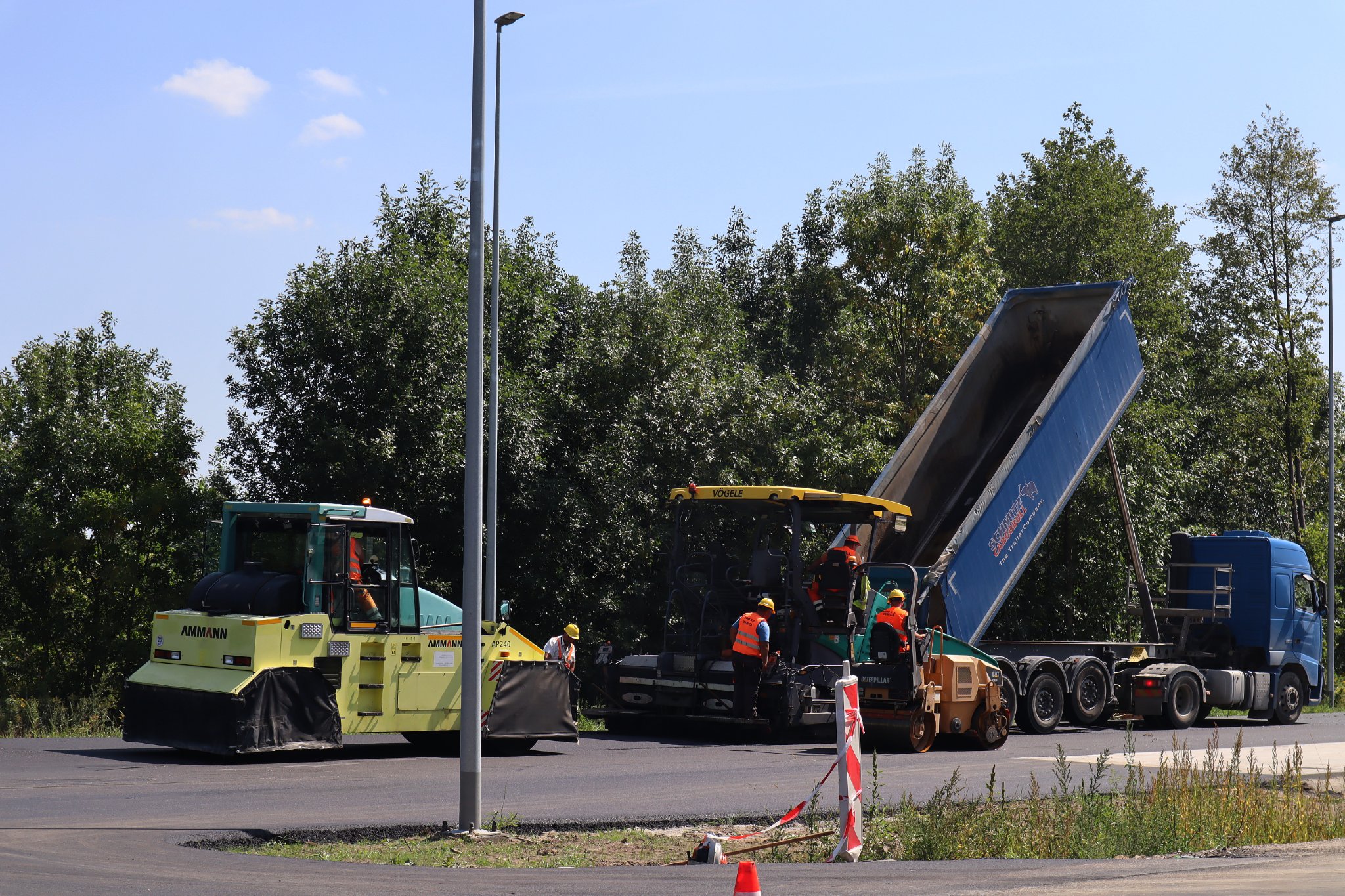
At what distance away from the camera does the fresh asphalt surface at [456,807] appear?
26.8ft

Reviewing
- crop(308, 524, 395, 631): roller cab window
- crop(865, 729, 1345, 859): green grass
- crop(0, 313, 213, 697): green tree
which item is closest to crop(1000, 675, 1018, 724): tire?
crop(865, 729, 1345, 859): green grass

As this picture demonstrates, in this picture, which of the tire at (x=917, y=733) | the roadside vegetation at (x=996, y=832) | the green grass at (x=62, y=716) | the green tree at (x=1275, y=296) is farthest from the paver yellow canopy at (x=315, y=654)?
the green tree at (x=1275, y=296)

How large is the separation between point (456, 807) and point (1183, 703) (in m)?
13.7

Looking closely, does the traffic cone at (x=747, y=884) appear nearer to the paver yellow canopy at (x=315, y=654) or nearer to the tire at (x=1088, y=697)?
the paver yellow canopy at (x=315, y=654)

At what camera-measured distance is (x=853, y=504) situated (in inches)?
663

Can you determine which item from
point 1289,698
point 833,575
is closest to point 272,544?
point 833,575

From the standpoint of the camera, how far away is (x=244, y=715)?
13.3 m

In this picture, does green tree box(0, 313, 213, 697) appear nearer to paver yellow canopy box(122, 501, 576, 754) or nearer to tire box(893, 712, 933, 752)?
paver yellow canopy box(122, 501, 576, 754)

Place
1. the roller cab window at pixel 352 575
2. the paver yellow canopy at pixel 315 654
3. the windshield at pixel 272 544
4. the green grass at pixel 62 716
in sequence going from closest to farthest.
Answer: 1. the paver yellow canopy at pixel 315 654
2. the roller cab window at pixel 352 575
3. the windshield at pixel 272 544
4. the green grass at pixel 62 716

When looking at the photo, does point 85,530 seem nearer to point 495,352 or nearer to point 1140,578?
point 495,352

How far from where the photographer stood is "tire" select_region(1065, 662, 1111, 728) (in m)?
19.6

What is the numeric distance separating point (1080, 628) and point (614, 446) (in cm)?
1144

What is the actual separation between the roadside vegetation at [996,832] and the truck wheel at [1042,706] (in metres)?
7.45

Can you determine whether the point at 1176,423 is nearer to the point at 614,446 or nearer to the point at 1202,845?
the point at 614,446
